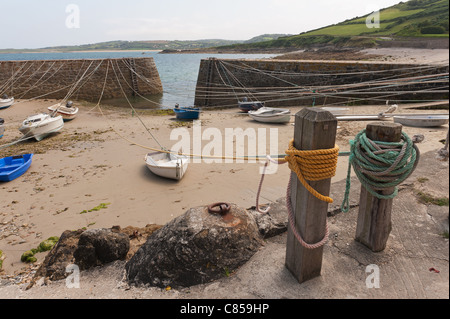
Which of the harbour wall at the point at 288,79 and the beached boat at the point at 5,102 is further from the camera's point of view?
the beached boat at the point at 5,102

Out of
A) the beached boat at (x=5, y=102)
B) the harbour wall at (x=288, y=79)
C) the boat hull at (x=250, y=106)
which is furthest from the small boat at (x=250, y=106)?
the beached boat at (x=5, y=102)

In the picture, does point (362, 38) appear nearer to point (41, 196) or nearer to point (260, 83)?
point (260, 83)

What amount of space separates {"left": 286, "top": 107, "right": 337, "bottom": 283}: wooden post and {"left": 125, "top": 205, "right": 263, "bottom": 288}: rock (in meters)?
0.54

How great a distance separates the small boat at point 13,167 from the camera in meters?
8.15

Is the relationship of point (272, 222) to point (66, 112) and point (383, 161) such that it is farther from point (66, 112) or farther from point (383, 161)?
point (66, 112)

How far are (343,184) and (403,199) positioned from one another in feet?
3.01

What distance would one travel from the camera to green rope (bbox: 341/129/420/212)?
2.30 metres

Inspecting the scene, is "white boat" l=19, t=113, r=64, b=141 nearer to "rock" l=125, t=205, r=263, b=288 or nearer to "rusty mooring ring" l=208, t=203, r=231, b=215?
"rock" l=125, t=205, r=263, b=288

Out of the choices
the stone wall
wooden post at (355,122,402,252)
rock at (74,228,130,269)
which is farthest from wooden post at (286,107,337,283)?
the stone wall

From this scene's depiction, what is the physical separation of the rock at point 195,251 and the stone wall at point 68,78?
1988 cm

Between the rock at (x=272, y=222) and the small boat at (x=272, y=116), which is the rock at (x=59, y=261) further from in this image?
the small boat at (x=272, y=116)

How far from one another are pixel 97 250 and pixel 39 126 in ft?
36.3

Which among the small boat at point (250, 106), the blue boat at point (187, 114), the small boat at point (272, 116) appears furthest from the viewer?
the small boat at point (250, 106)

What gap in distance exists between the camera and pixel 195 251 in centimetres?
272
